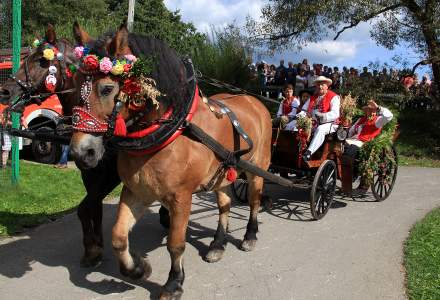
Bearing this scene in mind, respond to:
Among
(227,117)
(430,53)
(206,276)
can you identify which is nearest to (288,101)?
(227,117)

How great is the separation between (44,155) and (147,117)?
7657 mm

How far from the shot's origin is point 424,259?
16.8ft

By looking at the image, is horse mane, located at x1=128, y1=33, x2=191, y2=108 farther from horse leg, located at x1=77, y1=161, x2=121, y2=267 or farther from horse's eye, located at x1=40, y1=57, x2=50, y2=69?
horse's eye, located at x1=40, y1=57, x2=50, y2=69

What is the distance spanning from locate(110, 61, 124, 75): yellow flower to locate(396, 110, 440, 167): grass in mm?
10548

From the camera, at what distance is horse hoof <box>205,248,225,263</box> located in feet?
16.9

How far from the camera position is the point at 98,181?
4762 mm

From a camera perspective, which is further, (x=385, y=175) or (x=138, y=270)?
(x=385, y=175)

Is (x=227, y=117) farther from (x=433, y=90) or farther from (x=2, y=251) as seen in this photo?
(x=433, y=90)

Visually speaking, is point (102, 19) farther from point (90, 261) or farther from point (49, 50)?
point (90, 261)

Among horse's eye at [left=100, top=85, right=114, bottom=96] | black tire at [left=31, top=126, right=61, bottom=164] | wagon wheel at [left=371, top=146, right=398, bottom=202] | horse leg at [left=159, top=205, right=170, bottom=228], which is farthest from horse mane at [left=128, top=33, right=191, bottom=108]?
black tire at [left=31, top=126, right=61, bottom=164]

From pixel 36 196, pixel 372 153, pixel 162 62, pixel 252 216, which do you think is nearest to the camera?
pixel 162 62

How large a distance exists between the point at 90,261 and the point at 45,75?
1927 mm

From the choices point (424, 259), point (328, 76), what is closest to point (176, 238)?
point (424, 259)

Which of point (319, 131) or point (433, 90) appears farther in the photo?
point (433, 90)
